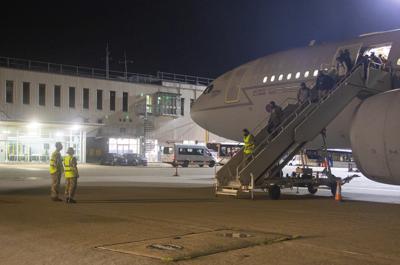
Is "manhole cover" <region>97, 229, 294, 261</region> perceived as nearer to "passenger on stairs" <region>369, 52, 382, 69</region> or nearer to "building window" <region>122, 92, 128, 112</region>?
"passenger on stairs" <region>369, 52, 382, 69</region>

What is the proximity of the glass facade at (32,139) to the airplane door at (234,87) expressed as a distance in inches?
1328

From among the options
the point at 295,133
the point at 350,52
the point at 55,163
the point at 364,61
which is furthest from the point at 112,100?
the point at 364,61

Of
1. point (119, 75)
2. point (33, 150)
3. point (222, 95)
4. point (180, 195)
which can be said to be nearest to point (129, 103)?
point (119, 75)

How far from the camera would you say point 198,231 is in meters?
10.1

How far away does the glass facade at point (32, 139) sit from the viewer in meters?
52.6

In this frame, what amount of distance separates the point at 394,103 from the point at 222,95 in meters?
9.92

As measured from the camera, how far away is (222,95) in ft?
73.2

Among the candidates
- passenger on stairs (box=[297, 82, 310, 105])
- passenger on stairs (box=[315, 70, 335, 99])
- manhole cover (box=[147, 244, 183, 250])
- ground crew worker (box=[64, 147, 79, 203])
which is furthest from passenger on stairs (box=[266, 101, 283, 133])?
manhole cover (box=[147, 244, 183, 250])

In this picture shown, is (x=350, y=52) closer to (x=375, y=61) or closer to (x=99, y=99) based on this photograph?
(x=375, y=61)

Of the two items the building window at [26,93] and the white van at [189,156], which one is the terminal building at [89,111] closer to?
the building window at [26,93]

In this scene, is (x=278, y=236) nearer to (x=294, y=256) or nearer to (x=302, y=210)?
(x=294, y=256)

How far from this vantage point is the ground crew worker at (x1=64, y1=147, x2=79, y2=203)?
1562 centimetres

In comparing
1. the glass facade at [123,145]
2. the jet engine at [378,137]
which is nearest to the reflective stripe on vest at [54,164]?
the jet engine at [378,137]

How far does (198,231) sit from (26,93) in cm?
4466
